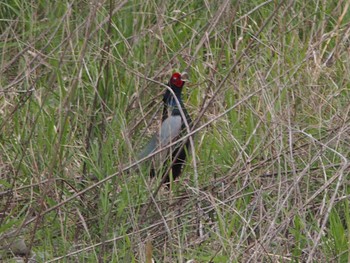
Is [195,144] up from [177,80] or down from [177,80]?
down

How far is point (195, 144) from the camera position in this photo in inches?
157

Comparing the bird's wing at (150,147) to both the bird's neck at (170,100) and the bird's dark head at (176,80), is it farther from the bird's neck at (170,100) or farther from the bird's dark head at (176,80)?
the bird's dark head at (176,80)

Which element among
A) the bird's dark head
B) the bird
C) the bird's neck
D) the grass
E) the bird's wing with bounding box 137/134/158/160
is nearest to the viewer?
the grass

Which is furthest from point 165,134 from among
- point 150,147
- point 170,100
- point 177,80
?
point 177,80

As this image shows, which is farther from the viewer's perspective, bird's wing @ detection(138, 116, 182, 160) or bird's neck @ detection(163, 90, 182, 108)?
bird's neck @ detection(163, 90, 182, 108)

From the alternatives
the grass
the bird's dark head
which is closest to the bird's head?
the bird's dark head

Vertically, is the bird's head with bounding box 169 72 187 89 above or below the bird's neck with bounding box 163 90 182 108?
above

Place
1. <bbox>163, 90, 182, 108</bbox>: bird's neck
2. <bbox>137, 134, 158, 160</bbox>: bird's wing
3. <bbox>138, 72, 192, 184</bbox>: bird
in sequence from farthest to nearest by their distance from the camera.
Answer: <bbox>163, 90, 182, 108</bbox>: bird's neck → <bbox>137, 134, 158, 160</bbox>: bird's wing → <bbox>138, 72, 192, 184</bbox>: bird

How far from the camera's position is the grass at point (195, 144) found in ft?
10.0

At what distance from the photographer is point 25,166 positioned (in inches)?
145

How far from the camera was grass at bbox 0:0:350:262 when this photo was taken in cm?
306

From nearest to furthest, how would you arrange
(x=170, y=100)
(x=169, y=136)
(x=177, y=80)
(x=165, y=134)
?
(x=169, y=136), (x=165, y=134), (x=170, y=100), (x=177, y=80)

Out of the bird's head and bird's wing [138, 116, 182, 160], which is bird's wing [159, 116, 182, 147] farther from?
the bird's head

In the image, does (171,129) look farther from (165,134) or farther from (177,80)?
(177,80)
